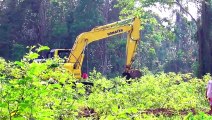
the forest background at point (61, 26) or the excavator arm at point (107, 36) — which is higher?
the forest background at point (61, 26)

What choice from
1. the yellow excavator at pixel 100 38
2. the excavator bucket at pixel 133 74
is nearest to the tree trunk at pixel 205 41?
the yellow excavator at pixel 100 38

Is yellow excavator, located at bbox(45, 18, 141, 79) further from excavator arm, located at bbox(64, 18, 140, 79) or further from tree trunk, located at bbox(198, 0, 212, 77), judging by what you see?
tree trunk, located at bbox(198, 0, 212, 77)

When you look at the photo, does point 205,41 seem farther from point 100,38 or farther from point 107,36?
point 100,38

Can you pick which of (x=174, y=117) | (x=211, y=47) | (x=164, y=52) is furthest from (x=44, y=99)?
(x=164, y=52)

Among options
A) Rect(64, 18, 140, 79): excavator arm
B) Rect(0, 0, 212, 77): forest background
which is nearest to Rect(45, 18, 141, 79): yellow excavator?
Rect(64, 18, 140, 79): excavator arm

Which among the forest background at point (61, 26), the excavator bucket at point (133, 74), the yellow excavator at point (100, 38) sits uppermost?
the forest background at point (61, 26)

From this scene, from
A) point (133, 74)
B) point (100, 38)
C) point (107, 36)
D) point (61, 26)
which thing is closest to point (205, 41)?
point (107, 36)

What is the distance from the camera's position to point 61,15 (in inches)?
1762

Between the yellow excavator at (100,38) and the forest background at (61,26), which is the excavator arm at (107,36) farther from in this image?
the forest background at (61,26)

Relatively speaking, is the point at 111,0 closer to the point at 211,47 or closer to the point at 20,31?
the point at 20,31

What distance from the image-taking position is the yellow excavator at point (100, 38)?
18250 millimetres

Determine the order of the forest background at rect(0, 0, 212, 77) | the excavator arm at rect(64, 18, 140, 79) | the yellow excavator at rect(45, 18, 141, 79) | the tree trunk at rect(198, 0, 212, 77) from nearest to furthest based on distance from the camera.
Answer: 1. the yellow excavator at rect(45, 18, 141, 79)
2. the excavator arm at rect(64, 18, 140, 79)
3. the tree trunk at rect(198, 0, 212, 77)
4. the forest background at rect(0, 0, 212, 77)

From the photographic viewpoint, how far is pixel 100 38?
19.3 meters

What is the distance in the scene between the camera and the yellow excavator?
59.9 ft
